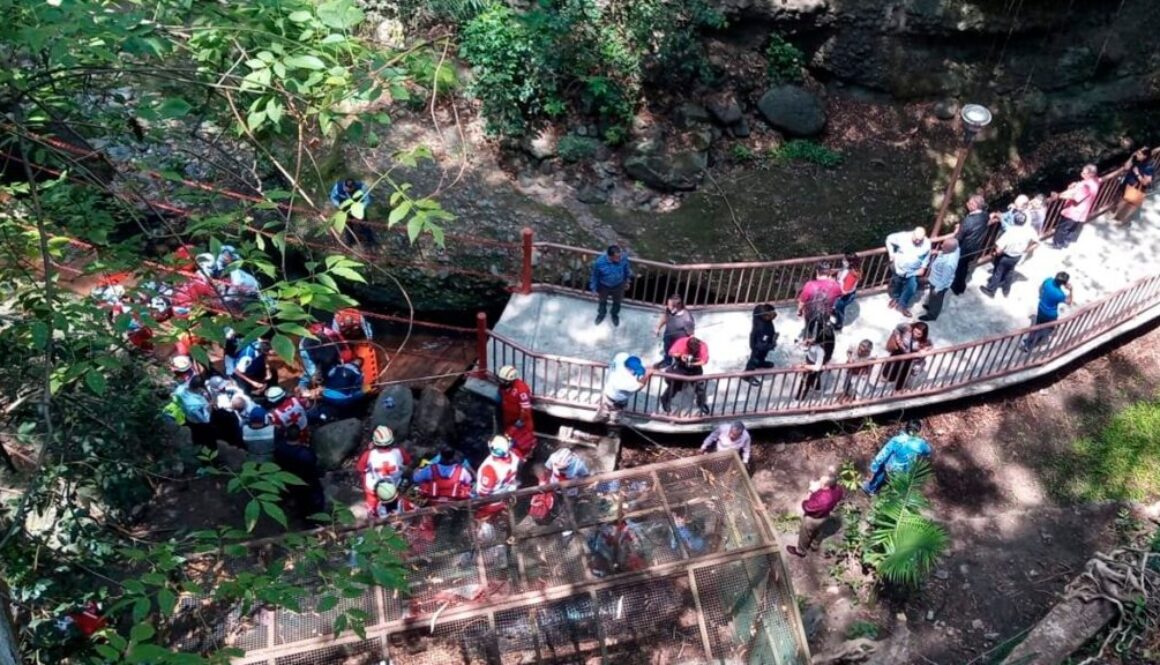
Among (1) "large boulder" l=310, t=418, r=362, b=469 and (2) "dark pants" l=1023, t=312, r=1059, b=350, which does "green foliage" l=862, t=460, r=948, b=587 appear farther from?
(1) "large boulder" l=310, t=418, r=362, b=469

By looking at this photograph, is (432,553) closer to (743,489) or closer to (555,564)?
(555,564)

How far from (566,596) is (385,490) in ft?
7.28

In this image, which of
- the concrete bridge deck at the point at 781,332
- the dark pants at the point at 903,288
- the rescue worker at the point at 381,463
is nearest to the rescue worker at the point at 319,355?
the concrete bridge deck at the point at 781,332

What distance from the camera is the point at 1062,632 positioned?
803 centimetres

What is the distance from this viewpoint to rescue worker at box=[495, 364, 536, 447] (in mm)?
9922

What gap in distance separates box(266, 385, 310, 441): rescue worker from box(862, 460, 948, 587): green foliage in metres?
6.39

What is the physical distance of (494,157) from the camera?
14.9 meters

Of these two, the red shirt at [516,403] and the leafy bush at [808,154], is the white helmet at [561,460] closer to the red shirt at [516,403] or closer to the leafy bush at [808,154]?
the red shirt at [516,403]

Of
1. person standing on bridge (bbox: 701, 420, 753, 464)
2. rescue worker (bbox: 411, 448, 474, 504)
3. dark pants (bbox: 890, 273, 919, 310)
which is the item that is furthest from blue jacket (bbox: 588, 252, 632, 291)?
dark pants (bbox: 890, 273, 919, 310)

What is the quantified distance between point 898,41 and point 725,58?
311cm

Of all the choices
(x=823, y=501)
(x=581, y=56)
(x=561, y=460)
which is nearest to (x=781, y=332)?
(x=823, y=501)

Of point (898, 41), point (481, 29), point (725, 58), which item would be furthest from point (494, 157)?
point (898, 41)

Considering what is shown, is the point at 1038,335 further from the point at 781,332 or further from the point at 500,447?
the point at 500,447

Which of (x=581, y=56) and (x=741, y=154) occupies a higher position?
(x=581, y=56)
